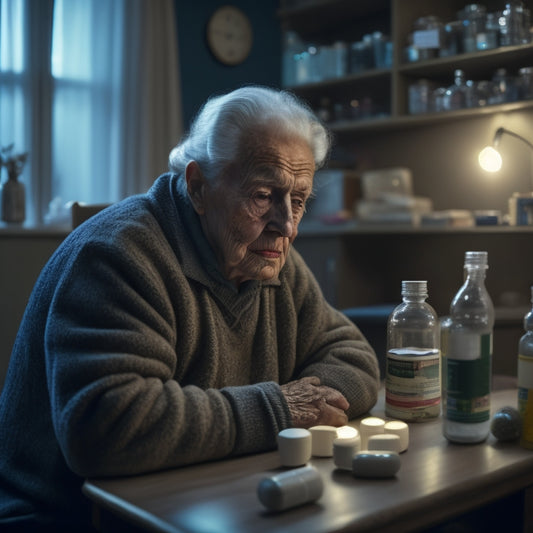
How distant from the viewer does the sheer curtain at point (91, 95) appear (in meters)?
3.38

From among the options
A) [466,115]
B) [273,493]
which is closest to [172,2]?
[466,115]

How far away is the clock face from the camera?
13.7 ft

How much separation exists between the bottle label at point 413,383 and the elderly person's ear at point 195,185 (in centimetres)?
44

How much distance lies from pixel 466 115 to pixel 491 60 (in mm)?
288

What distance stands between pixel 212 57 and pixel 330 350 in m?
3.21

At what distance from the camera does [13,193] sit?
3152 millimetres

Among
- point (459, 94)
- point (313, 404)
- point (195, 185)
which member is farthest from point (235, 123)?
point (459, 94)

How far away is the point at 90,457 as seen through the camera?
927 millimetres

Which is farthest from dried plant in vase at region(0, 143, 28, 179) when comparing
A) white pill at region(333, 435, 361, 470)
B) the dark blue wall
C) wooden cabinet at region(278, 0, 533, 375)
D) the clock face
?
white pill at region(333, 435, 361, 470)

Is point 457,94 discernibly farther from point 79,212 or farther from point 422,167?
point 79,212

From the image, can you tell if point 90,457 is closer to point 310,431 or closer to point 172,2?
point 310,431

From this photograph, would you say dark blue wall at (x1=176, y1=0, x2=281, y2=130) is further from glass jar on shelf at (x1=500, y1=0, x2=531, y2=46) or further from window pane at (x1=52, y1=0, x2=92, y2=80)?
glass jar on shelf at (x1=500, y1=0, x2=531, y2=46)

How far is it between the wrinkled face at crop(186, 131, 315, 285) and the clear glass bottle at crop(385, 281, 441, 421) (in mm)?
257

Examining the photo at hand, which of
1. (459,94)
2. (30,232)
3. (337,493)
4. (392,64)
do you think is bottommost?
(337,493)
